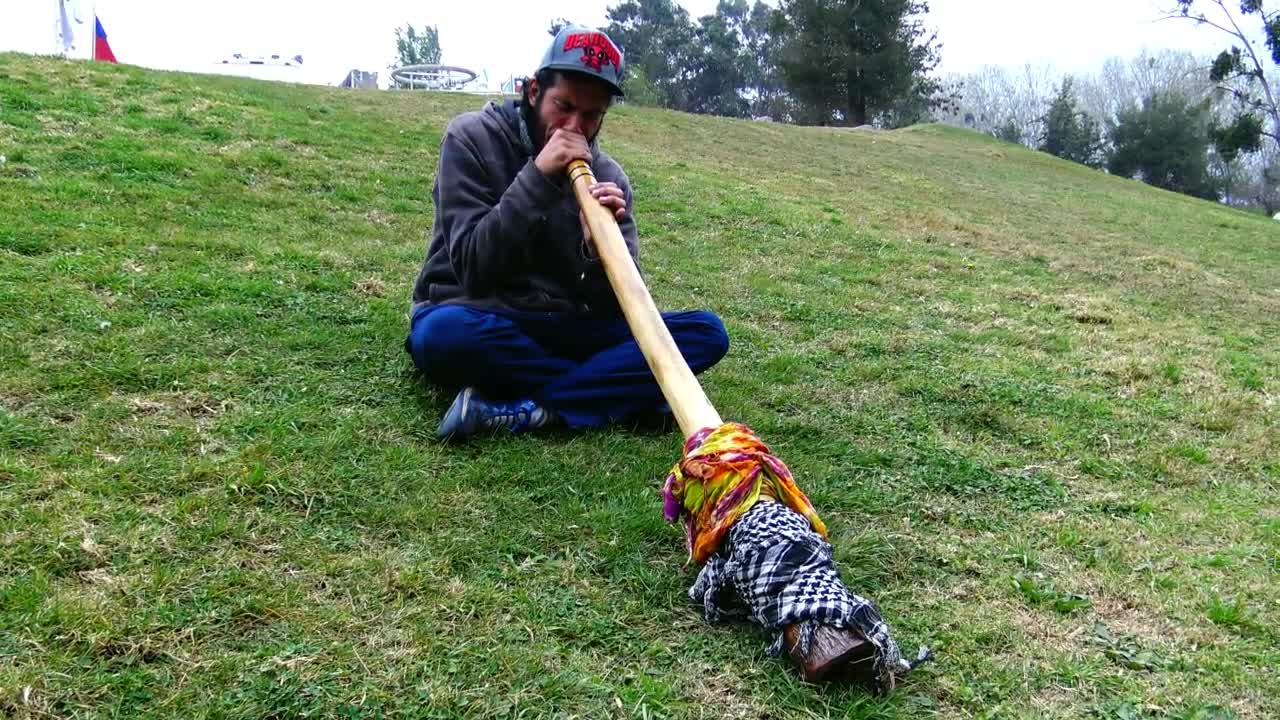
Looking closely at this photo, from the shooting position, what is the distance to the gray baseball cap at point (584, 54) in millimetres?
2533

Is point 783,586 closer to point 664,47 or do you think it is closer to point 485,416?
point 485,416

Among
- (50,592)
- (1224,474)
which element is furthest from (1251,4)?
(50,592)

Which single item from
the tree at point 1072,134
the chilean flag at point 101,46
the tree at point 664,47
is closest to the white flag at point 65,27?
the chilean flag at point 101,46

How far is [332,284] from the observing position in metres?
4.25

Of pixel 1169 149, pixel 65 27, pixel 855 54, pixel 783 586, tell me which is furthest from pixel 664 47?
pixel 783 586

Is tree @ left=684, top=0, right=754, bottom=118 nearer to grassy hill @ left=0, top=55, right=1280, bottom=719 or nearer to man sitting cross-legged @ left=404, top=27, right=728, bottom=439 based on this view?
grassy hill @ left=0, top=55, right=1280, bottom=719

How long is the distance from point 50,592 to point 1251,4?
29.9m

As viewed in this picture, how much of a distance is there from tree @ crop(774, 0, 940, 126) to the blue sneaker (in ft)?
90.3

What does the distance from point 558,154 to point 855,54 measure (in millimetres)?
27739

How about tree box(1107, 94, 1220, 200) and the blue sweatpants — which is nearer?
the blue sweatpants

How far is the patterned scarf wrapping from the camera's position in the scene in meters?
1.92

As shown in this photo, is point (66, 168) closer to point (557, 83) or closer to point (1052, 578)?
point (557, 83)

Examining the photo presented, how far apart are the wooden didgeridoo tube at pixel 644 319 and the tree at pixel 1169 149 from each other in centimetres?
3559

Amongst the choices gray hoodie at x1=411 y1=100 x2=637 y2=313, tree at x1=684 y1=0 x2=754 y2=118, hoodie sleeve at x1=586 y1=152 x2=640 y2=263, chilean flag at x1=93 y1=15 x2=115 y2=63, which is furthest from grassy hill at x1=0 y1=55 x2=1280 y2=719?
tree at x1=684 y1=0 x2=754 y2=118
